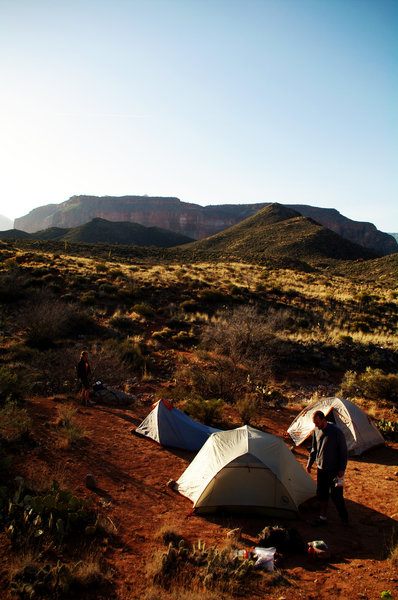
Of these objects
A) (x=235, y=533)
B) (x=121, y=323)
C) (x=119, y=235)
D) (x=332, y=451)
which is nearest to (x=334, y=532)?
(x=332, y=451)

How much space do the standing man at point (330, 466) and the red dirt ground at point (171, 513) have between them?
33cm

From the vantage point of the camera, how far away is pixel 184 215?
163m

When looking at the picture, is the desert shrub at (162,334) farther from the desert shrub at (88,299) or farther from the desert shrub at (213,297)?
the desert shrub at (213,297)

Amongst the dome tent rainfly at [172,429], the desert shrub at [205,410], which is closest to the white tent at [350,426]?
the desert shrub at [205,410]

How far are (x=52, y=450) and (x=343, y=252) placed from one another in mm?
67498

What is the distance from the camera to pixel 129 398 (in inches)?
463

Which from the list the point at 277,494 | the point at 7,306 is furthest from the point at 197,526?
the point at 7,306

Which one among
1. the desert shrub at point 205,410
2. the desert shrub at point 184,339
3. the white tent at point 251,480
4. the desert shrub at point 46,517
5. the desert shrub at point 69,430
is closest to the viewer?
the desert shrub at point 46,517

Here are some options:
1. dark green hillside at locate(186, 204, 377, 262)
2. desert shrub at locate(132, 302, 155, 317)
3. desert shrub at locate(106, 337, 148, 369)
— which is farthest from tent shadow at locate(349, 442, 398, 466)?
dark green hillside at locate(186, 204, 377, 262)

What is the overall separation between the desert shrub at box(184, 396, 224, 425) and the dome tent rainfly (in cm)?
112

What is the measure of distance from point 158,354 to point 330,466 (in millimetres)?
11663

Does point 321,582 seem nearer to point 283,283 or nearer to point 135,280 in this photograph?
point 135,280

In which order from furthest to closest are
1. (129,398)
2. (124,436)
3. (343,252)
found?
1. (343,252)
2. (129,398)
3. (124,436)

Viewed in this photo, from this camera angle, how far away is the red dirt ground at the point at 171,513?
13.9ft
